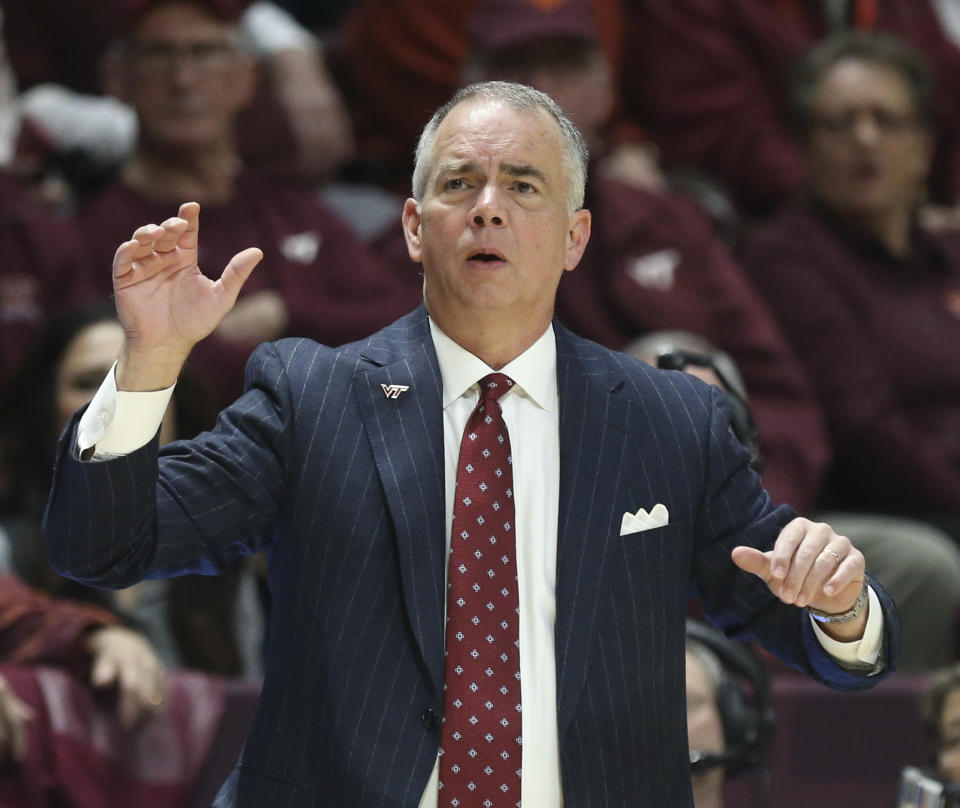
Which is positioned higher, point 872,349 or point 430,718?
point 872,349

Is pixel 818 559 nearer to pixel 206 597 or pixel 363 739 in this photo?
pixel 363 739

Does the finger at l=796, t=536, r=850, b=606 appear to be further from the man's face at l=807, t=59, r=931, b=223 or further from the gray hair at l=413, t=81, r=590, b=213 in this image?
the man's face at l=807, t=59, r=931, b=223

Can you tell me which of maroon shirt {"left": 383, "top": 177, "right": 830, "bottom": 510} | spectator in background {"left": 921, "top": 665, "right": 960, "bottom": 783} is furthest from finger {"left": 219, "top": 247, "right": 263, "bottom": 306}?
maroon shirt {"left": 383, "top": 177, "right": 830, "bottom": 510}

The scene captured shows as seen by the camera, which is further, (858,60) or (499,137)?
(858,60)

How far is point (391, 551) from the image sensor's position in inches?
79.0

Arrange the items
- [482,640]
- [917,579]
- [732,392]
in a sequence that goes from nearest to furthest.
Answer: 1. [482,640]
2. [732,392]
3. [917,579]

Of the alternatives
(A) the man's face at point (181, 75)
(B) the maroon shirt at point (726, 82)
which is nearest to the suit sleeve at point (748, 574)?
(A) the man's face at point (181, 75)

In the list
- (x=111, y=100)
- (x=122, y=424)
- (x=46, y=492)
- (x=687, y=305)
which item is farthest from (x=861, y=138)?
(x=122, y=424)

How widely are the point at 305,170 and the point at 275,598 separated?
3.02 meters

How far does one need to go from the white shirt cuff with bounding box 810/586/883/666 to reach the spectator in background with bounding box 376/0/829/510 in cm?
222

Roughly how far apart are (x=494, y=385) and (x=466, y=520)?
0.19m

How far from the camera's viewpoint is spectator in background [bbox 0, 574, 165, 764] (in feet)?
10.3

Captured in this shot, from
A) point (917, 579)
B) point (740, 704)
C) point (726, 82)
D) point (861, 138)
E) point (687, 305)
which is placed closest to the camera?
point (740, 704)

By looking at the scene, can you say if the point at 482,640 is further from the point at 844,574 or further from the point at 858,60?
the point at 858,60
